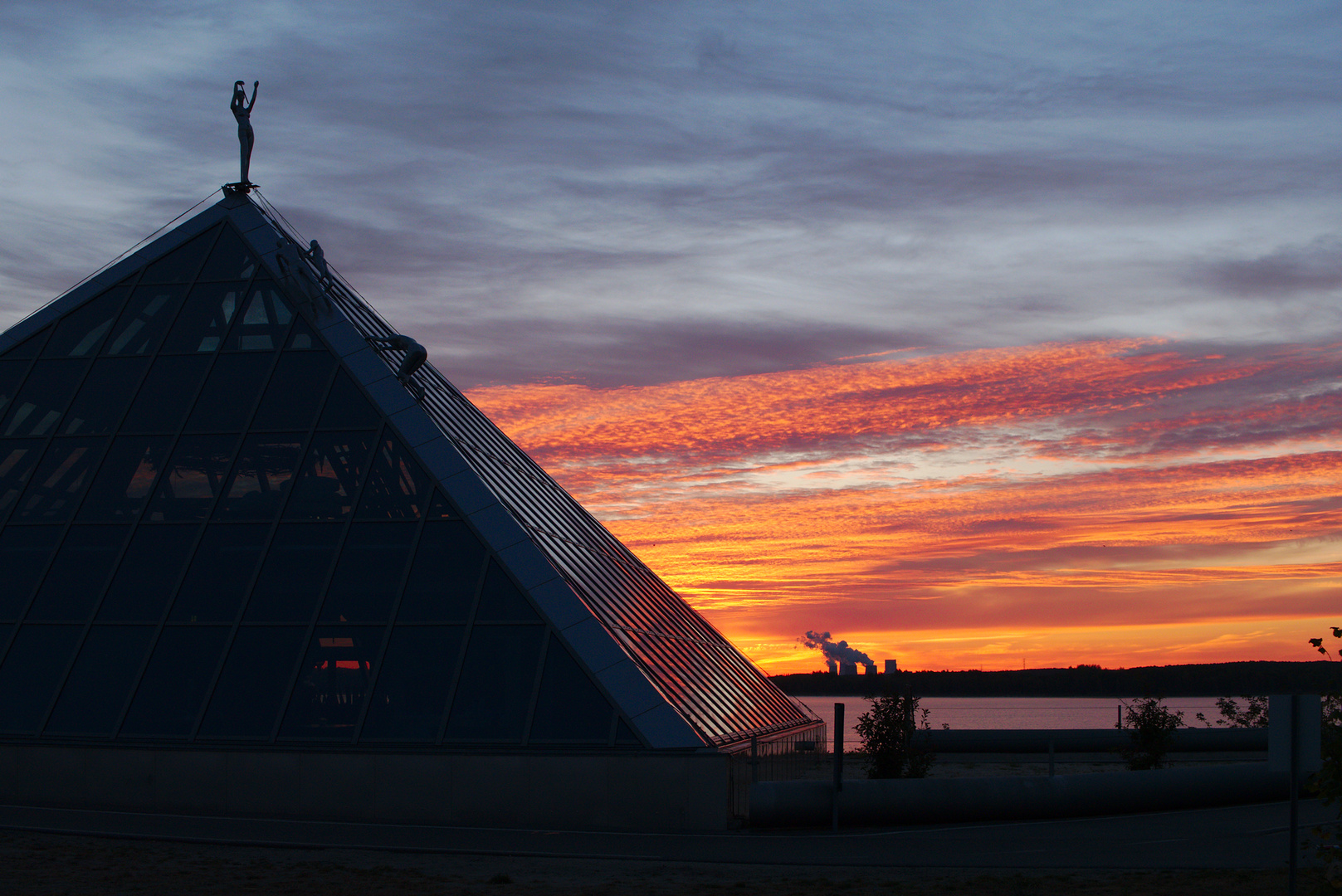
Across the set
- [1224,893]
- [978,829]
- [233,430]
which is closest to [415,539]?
[233,430]

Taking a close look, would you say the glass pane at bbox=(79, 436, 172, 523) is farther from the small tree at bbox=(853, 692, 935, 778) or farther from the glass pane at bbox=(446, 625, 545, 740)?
the small tree at bbox=(853, 692, 935, 778)

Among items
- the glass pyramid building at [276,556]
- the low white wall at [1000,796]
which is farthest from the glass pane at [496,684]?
the low white wall at [1000,796]

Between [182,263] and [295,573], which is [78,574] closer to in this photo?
[295,573]

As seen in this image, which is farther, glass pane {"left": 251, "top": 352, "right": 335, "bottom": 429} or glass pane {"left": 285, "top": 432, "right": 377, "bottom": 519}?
glass pane {"left": 251, "top": 352, "right": 335, "bottom": 429}

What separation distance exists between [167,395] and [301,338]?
3441 mm

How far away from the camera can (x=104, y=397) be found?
94.8ft

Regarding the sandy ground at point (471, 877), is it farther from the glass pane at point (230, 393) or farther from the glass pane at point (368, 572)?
the glass pane at point (230, 393)

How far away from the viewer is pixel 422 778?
21.9m

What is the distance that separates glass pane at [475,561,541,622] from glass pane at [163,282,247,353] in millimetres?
10449

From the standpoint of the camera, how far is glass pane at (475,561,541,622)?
23.3m

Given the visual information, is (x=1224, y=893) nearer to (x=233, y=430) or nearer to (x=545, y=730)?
(x=545, y=730)

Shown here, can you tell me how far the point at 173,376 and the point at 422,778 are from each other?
1283 cm

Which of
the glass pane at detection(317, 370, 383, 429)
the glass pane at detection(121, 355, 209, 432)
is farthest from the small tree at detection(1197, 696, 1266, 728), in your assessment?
the glass pane at detection(121, 355, 209, 432)

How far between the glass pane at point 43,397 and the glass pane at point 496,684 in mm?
13069
